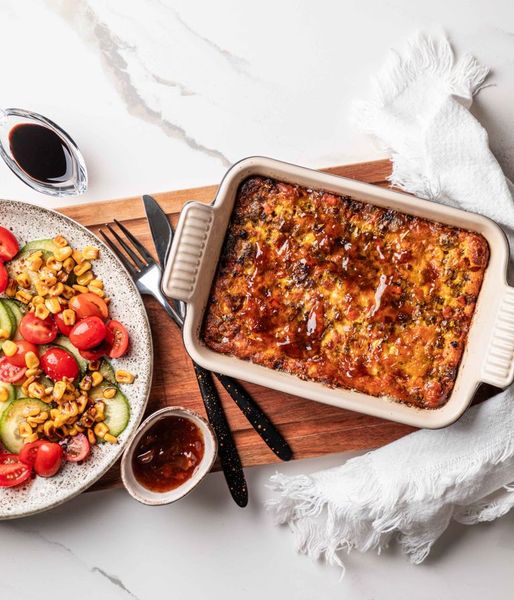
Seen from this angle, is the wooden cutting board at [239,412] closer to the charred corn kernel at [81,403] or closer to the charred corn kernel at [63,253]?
the charred corn kernel at [63,253]

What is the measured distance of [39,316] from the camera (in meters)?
2.46

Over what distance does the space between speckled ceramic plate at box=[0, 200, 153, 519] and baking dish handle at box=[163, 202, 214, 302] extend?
14.4 inches

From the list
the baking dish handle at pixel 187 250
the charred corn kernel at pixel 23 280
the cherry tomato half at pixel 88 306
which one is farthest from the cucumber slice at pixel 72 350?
the baking dish handle at pixel 187 250

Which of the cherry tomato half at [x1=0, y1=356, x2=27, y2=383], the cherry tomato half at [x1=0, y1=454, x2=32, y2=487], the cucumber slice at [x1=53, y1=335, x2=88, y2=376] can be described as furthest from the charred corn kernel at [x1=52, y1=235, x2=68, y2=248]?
the cherry tomato half at [x1=0, y1=454, x2=32, y2=487]

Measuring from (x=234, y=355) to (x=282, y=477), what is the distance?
1.86ft

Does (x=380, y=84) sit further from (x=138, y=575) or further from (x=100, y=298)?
(x=138, y=575)

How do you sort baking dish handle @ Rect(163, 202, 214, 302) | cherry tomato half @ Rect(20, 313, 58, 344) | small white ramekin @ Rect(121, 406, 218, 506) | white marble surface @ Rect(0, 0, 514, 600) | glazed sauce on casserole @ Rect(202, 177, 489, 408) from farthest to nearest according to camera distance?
white marble surface @ Rect(0, 0, 514, 600), cherry tomato half @ Rect(20, 313, 58, 344), small white ramekin @ Rect(121, 406, 218, 506), glazed sauce on casserole @ Rect(202, 177, 489, 408), baking dish handle @ Rect(163, 202, 214, 302)

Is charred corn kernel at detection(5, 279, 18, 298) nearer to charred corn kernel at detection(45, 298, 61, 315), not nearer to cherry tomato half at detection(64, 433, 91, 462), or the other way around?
charred corn kernel at detection(45, 298, 61, 315)

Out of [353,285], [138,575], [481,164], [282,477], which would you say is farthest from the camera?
[138,575]

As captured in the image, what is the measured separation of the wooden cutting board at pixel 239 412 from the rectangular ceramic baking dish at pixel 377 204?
29cm

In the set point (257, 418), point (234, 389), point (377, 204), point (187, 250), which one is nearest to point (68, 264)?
point (187, 250)

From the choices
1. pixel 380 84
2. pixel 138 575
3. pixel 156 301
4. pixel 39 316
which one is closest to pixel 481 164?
pixel 380 84

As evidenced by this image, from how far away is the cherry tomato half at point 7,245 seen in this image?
8.11 feet

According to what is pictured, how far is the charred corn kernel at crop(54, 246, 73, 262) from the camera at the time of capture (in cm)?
246
